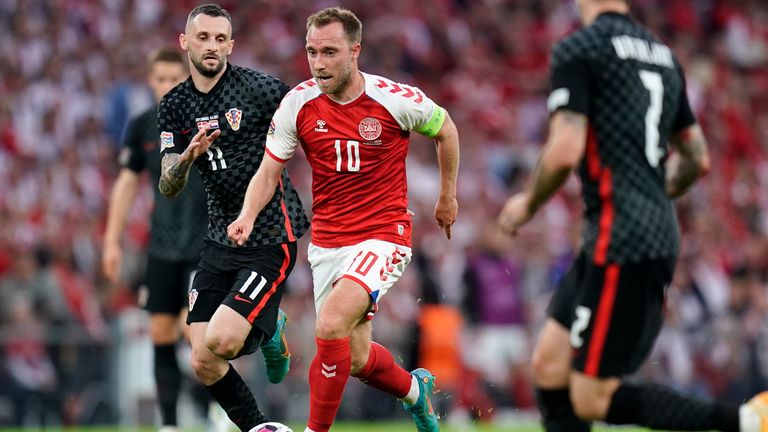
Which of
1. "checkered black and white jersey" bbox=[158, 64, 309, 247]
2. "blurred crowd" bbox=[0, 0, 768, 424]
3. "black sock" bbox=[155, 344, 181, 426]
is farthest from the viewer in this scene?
"blurred crowd" bbox=[0, 0, 768, 424]

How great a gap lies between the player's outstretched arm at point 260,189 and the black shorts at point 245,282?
392 millimetres

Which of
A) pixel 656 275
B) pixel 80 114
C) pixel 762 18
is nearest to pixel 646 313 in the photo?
pixel 656 275

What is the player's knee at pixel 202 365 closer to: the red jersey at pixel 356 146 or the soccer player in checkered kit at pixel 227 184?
the soccer player in checkered kit at pixel 227 184

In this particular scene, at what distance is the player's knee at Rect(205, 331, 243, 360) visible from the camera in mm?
7457

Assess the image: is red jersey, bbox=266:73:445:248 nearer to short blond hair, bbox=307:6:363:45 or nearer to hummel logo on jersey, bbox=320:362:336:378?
short blond hair, bbox=307:6:363:45

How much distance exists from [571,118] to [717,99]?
14.9 metres

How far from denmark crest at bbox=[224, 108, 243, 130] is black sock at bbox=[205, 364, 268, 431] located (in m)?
1.46

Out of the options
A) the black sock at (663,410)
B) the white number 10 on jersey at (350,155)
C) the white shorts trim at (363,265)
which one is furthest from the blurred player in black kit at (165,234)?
the black sock at (663,410)

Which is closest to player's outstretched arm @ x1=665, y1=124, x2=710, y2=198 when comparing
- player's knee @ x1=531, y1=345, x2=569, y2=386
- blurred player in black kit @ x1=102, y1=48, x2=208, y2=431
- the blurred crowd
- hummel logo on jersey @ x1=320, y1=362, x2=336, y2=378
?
player's knee @ x1=531, y1=345, x2=569, y2=386

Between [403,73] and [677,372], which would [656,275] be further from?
[403,73]

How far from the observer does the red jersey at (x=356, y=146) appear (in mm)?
7543

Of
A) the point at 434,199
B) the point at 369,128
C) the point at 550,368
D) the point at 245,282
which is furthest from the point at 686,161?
the point at 434,199

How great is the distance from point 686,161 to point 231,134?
9.51 ft

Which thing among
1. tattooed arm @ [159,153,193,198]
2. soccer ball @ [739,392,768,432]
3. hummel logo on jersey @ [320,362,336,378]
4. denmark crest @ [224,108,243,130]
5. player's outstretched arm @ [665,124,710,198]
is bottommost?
hummel logo on jersey @ [320,362,336,378]
